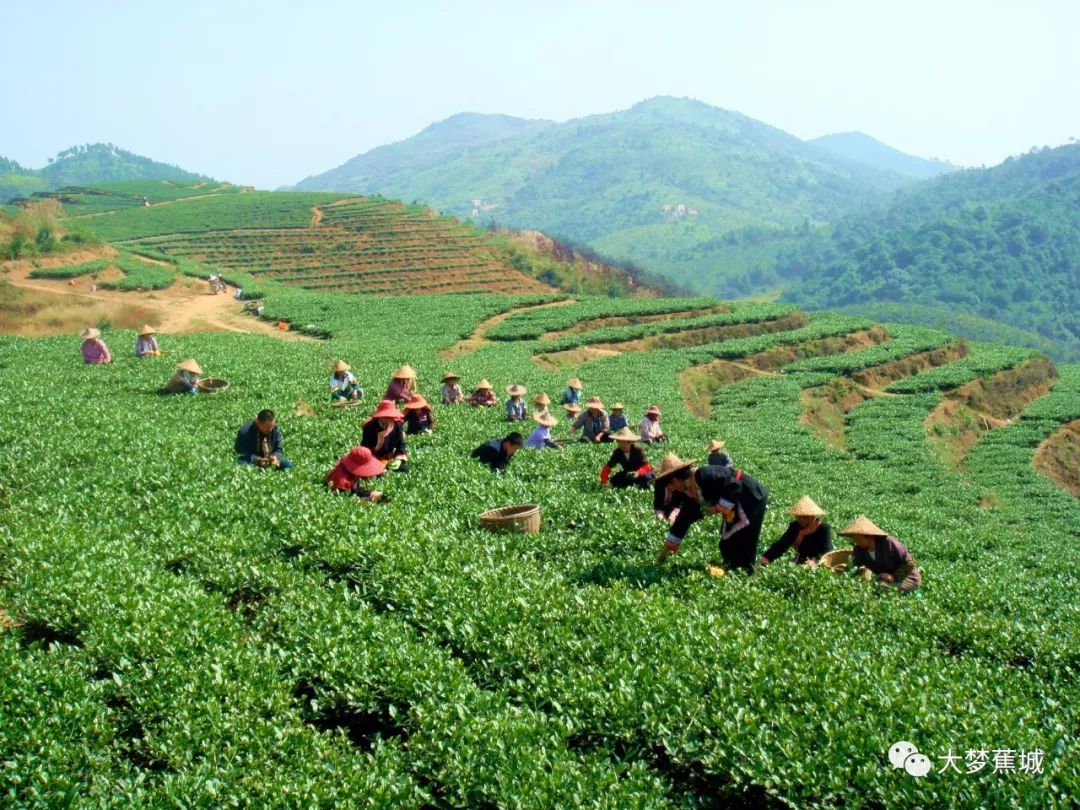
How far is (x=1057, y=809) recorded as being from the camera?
16.3ft

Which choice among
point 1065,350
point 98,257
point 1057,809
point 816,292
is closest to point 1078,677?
point 1057,809

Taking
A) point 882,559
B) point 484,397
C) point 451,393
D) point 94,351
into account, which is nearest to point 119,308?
point 94,351

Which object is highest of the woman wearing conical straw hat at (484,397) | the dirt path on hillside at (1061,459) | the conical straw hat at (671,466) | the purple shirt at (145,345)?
the purple shirt at (145,345)

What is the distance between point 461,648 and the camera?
297 inches

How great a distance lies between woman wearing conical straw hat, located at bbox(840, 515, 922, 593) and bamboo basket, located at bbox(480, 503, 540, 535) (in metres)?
3.93

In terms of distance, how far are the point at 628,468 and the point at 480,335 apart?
105ft

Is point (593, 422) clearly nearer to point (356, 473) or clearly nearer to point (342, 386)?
point (342, 386)

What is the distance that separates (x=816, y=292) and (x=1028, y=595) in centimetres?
16621

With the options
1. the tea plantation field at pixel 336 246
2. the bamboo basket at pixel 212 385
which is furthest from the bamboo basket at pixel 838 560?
the tea plantation field at pixel 336 246

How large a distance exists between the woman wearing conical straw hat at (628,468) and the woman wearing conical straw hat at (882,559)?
383 centimetres

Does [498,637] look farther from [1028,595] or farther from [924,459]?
[924,459]

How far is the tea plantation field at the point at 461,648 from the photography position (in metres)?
5.59

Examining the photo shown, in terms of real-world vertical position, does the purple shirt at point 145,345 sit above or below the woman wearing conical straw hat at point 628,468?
above

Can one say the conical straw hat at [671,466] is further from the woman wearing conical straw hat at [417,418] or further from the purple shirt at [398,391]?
the purple shirt at [398,391]
